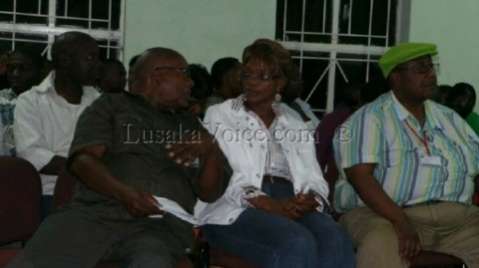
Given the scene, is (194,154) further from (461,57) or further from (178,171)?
(461,57)

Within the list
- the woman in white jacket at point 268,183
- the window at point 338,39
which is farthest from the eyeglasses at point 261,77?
the window at point 338,39

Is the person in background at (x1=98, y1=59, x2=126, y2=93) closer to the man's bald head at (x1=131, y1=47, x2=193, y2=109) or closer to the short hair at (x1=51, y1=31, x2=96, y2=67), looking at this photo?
the short hair at (x1=51, y1=31, x2=96, y2=67)

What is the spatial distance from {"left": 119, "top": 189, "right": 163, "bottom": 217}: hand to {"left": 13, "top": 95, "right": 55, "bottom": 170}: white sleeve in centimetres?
85

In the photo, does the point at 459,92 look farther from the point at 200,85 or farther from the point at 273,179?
the point at 273,179

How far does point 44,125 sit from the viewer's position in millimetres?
3865

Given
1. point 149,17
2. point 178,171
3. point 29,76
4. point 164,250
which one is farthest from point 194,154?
point 149,17

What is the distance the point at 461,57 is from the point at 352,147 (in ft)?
13.6

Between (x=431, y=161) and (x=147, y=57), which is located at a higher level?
(x=147, y=57)

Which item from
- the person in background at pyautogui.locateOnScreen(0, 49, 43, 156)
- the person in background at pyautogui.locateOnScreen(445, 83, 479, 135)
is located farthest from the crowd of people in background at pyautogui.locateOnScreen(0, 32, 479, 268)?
the person in background at pyautogui.locateOnScreen(445, 83, 479, 135)

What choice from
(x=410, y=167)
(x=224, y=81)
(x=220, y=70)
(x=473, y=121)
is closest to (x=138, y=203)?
(x=410, y=167)

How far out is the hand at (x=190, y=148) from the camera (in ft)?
10.4

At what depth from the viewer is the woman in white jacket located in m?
3.27

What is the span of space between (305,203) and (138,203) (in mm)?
799

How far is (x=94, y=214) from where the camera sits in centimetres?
310
